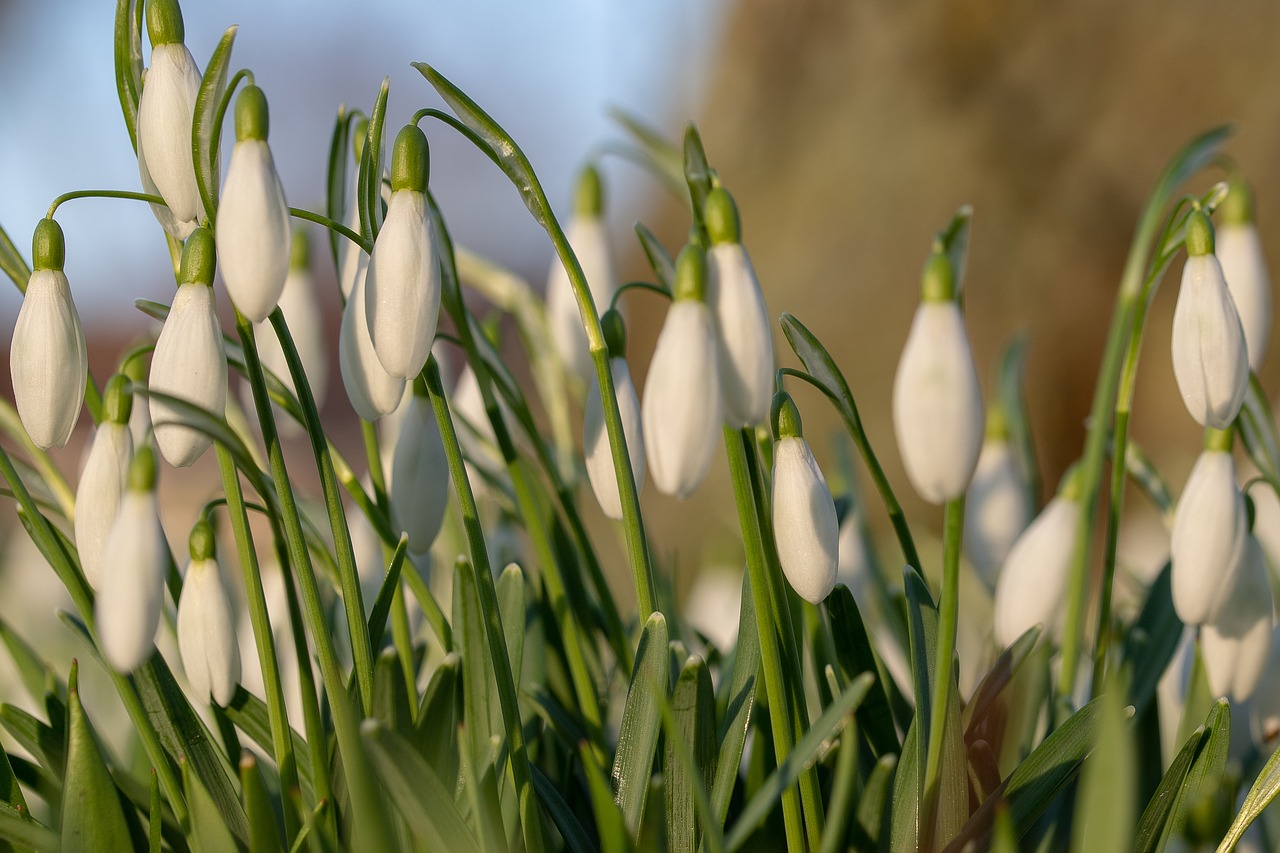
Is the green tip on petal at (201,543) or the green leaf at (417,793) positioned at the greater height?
the green tip on petal at (201,543)

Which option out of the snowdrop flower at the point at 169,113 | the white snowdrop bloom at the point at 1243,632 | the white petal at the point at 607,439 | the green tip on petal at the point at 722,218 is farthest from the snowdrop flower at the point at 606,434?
the white snowdrop bloom at the point at 1243,632

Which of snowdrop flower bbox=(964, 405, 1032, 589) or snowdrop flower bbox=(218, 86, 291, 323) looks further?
snowdrop flower bbox=(964, 405, 1032, 589)

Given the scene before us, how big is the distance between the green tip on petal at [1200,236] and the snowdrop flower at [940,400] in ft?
0.56

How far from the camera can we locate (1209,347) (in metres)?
0.54

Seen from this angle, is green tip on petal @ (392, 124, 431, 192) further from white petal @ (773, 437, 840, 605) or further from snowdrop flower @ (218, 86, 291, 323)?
white petal @ (773, 437, 840, 605)

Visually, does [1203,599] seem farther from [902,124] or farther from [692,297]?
[902,124]

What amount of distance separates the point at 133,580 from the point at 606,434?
255 mm

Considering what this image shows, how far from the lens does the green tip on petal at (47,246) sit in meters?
0.51

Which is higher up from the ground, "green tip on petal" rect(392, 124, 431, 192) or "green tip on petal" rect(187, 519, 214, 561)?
"green tip on petal" rect(392, 124, 431, 192)

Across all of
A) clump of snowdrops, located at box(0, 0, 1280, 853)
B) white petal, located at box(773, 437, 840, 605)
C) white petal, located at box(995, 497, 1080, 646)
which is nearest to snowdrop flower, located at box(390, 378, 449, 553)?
clump of snowdrops, located at box(0, 0, 1280, 853)

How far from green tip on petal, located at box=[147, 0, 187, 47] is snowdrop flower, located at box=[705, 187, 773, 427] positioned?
272 millimetres

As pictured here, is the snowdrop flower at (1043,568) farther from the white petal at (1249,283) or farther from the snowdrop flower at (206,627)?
the snowdrop flower at (206,627)

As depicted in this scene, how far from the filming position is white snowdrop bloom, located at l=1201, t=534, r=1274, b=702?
652mm

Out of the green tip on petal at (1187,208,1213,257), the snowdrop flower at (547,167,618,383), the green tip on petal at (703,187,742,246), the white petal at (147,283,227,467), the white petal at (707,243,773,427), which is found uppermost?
the snowdrop flower at (547,167,618,383)
